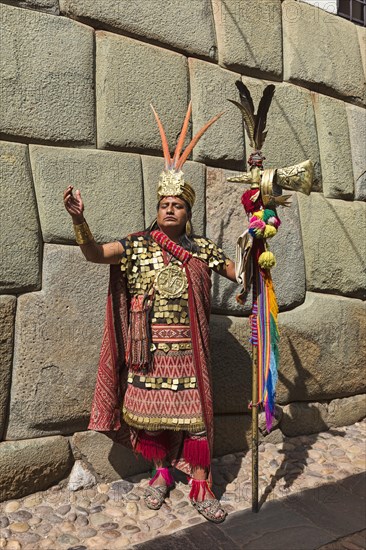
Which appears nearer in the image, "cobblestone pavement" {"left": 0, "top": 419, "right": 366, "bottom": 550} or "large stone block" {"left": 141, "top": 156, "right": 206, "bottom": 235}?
"cobblestone pavement" {"left": 0, "top": 419, "right": 366, "bottom": 550}

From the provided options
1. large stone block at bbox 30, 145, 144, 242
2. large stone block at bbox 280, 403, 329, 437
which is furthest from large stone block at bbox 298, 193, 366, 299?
large stone block at bbox 30, 145, 144, 242

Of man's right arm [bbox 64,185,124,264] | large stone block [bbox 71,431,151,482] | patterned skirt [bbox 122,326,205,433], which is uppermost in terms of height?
man's right arm [bbox 64,185,124,264]

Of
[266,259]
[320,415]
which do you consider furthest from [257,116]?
[320,415]

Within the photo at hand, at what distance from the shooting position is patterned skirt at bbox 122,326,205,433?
7.29ft

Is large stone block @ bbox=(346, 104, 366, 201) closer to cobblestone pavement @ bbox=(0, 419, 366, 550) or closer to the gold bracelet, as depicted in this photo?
cobblestone pavement @ bbox=(0, 419, 366, 550)

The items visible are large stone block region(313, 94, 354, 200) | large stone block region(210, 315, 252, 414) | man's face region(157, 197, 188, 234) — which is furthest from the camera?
large stone block region(313, 94, 354, 200)

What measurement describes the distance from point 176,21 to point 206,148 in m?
0.73

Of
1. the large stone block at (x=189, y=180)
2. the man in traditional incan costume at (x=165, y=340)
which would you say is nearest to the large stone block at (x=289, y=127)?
the large stone block at (x=189, y=180)

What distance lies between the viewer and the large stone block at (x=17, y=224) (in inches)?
89.7

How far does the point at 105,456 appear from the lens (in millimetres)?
2504

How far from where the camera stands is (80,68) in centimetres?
249

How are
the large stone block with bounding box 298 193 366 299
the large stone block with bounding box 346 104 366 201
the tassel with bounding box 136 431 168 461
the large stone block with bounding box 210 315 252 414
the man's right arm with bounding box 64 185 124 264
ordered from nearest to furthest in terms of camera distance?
the man's right arm with bounding box 64 185 124 264 → the tassel with bounding box 136 431 168 461 → the large stone block with bounding box 210 315 252 414 → the large stone block with bounding box 298 193 366 299 → the large stone block with bounding box 346 104 366 201

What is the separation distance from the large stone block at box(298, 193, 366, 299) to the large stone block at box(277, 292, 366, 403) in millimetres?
100

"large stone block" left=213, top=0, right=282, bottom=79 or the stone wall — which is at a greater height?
"large stone block" left=213, top=0, right=282, bottom=79
